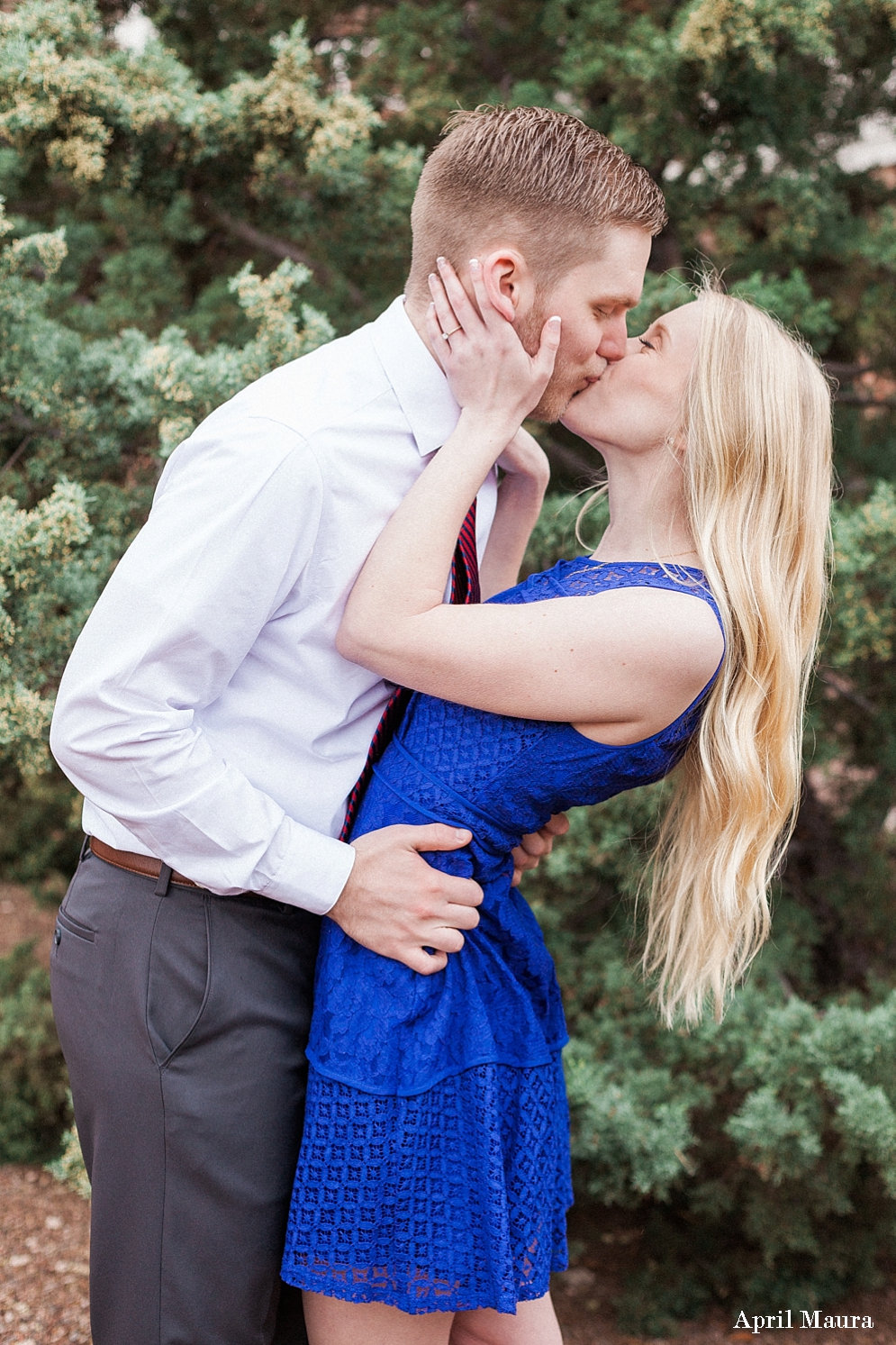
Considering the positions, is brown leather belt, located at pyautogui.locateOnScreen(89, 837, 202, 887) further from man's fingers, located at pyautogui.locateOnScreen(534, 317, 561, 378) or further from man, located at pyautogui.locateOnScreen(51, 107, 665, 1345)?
man's fingers, located at pyautogui.locateOnScreen(534, 317, 561, 378)

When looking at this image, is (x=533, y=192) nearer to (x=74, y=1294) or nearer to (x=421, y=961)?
(x=421, y=961)

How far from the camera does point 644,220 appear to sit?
182 cm

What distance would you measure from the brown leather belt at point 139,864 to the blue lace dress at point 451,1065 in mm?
248

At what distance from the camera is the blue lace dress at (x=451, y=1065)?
1659mm

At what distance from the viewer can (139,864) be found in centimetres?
174

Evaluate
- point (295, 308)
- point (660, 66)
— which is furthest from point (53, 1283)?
point (660, 66)

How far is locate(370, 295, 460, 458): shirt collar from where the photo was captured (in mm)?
1746

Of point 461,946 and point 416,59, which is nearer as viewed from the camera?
point 461,946

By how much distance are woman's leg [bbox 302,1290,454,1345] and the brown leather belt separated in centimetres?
67

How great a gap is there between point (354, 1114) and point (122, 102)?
2574mm

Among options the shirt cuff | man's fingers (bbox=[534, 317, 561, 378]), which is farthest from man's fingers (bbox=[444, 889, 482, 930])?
man's fingers (bbox=[534, 317, 561, 378])

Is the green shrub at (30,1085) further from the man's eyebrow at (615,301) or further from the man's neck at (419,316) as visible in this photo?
the man's eyebrow at (615,301)

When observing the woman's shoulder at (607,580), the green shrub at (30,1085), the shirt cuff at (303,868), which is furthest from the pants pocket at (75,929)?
the green shrub at (30,1085)

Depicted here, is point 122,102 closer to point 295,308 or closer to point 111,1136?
point 295,308
